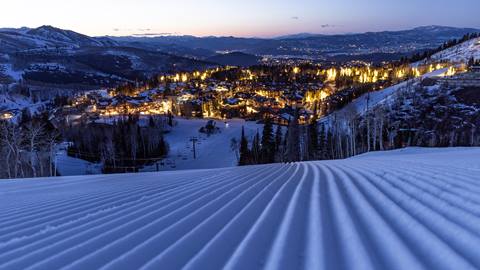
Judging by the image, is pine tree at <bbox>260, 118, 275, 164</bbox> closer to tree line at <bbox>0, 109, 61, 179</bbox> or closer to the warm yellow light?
tree line at <bbox>0, 109, 61, 179</bbox>

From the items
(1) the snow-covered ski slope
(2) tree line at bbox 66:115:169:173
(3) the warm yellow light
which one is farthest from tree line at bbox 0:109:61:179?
(3) the warm yellow light

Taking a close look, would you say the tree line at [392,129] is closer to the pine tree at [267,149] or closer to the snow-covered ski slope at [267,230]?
the pine tree at [267,149]

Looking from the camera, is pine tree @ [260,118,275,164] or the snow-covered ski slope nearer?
the snow-covered ski slope

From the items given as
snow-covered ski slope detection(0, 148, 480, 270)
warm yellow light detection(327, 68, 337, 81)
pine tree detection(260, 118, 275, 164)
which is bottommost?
pine tree detection(260, 118, 275, 164)

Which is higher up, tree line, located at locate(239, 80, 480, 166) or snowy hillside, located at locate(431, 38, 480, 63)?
snowy hillside, located at locate(431, 38, 480, 63)

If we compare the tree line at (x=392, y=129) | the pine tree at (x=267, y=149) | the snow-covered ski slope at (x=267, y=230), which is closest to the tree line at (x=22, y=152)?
the tree line at (x=392, y=129)

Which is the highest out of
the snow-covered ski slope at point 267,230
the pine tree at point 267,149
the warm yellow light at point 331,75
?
the warm yellow light at point 331,75
